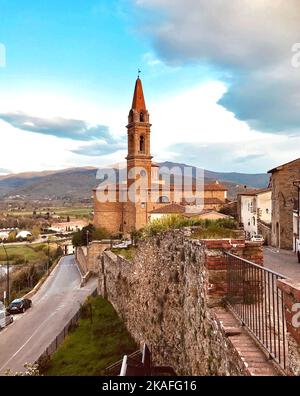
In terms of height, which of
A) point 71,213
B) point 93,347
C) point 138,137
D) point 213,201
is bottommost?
point 93,347

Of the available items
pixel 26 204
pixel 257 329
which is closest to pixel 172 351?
pixel 257 329

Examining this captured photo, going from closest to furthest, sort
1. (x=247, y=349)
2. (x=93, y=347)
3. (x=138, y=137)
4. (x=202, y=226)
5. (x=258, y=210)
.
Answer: (x=247, y=349), (x=202, y=226), (x=93, y=347), (x=258, y=210), (x=138, y=137)

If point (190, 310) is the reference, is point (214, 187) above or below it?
above

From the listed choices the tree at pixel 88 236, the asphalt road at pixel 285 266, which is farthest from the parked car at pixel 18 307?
the tree at pixel 88 236

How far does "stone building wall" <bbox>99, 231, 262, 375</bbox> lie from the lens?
5215 millimetres

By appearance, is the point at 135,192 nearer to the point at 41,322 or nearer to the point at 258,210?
the point at 258,210

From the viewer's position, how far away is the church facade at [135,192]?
56094 millimetres

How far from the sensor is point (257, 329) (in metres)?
4.54

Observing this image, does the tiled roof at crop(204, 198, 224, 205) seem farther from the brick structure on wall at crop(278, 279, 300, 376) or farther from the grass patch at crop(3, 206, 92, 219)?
the grass patch at crop(3, 206, 92, 219)

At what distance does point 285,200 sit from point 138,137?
33798 millimetres

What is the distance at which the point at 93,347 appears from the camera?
45.7 feet

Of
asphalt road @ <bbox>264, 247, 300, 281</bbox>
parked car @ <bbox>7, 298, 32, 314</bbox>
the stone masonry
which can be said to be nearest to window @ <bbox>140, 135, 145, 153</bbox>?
parked car @ <bbox>7, 298, 32, 314</bbox>

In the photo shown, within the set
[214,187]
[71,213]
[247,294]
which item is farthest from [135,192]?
[71,213]
